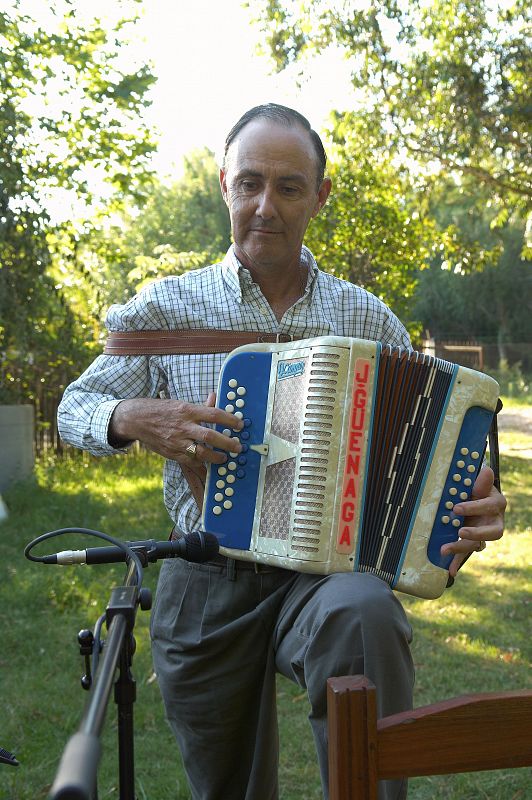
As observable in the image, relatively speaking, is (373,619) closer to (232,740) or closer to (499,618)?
(232,740)

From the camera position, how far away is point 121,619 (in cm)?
125

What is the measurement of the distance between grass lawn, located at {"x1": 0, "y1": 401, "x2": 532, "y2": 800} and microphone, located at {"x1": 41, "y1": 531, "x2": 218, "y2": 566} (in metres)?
1.28

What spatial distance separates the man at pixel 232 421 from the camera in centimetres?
241

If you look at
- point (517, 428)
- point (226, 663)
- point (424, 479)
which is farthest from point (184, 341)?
point (517, 428)

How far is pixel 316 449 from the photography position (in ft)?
7.60

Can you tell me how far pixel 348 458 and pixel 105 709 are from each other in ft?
4.67

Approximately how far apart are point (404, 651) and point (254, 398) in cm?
77

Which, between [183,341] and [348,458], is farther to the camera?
[183,341]

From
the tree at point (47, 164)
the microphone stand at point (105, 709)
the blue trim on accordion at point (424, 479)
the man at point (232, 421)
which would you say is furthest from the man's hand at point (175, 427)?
the tree at point (47, 164)

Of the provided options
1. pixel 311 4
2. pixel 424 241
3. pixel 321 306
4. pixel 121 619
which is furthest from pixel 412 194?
pixel 121 619

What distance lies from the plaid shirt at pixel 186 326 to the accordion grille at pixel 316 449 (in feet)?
1.41

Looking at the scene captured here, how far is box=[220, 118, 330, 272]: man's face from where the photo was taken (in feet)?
8.60

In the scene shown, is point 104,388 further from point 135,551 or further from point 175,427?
point 135,551

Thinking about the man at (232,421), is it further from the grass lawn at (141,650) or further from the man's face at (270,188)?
the grass lawn at (141,650)
